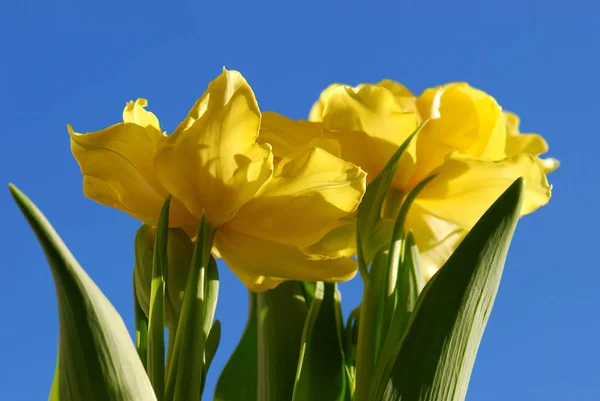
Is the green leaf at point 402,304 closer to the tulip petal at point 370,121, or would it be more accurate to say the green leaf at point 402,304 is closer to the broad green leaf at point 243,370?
the tulip petal at point 370,121

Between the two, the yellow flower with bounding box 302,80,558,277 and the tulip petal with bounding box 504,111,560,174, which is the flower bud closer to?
the yellow flower with bounding box 302,80,558,277

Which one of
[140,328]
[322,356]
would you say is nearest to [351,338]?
[322,356]

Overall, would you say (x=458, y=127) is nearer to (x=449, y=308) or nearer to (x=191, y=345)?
(x=449, y=308)

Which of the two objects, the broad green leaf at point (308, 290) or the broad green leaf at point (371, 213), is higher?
the broad green leaf at point (371, 213)

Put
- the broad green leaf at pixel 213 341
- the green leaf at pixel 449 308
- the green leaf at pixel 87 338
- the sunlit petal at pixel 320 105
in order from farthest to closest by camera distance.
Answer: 1. the sunlit petal at pixel 320 105
2. the broad green leaf at pixel 213 341
3. the green leaf at pixel 449 308
4. the green leaf at pixel 87 338

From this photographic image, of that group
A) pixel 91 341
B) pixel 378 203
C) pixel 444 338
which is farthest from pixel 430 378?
pixel 91 341

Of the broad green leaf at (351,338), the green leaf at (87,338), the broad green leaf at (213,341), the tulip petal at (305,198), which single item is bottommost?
the green leaf at (87,338)

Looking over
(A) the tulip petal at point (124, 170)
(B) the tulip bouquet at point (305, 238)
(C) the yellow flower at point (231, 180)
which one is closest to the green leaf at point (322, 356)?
(B) the tulip bouquet at point (305, 238)

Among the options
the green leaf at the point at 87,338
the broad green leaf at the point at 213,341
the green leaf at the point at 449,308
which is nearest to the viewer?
the green leaf at the point at 87,338
